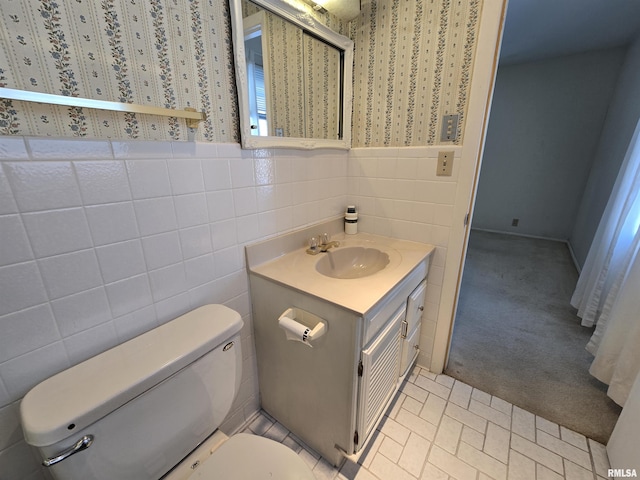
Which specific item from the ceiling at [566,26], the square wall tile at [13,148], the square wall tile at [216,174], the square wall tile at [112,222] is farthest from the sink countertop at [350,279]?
the ceiling at [566,26]

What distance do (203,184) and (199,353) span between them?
555 millimetres

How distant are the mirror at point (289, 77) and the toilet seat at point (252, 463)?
1.05m

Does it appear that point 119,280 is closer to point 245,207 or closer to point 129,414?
point 129,414

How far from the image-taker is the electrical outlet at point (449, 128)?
123cm

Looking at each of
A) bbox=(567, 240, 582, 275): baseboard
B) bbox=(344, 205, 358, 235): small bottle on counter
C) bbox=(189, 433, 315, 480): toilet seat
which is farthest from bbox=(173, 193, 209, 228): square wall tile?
bbox=(567, 240, 582, 275): baseboard

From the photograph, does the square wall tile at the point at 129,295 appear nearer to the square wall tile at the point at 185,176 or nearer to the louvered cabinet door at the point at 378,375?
the square wall tile at the point at 185,176

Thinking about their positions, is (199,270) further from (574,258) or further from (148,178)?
(574,258)

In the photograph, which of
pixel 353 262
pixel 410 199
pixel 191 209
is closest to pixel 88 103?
pixel 191 209

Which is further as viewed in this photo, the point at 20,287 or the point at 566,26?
the point at 566,26

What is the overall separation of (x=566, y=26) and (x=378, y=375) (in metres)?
3.59

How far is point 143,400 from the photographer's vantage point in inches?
26.3

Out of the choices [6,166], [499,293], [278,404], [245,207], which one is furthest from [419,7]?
[499,293]

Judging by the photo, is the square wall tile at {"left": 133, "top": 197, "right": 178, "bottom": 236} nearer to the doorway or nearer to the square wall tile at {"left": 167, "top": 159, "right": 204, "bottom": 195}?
the square wall tile at {"left": 167, "top": 159, "right": 204, "bottom": 195}

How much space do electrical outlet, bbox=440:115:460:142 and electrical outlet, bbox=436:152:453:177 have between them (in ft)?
0.23
